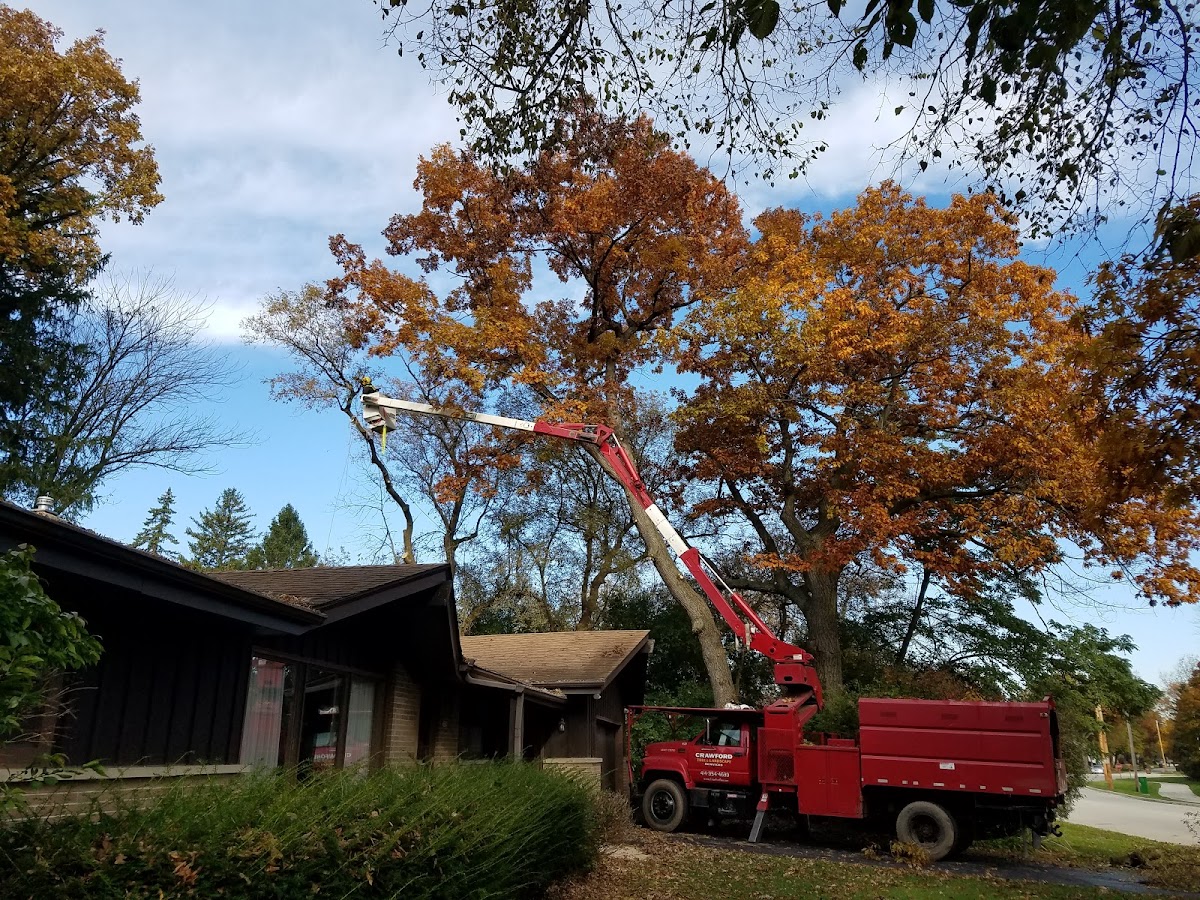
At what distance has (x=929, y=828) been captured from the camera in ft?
49.6

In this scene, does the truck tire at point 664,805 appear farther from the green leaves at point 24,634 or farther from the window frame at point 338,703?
the green leaves at point 24,634

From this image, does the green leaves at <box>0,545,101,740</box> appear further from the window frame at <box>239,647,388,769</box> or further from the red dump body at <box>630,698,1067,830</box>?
the red dump body at <box>630,698,1067,830</box>

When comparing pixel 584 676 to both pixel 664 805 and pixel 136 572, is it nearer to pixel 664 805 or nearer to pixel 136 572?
pixel 664 805

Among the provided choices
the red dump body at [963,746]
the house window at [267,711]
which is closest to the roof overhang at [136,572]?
the house window at [267,711]

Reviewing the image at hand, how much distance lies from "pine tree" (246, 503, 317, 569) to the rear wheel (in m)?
52.1

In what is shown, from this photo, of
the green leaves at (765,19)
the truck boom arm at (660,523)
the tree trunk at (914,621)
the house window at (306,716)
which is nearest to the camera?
the green leaves at (765,19)

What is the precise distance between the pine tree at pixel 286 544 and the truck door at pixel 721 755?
4802 centimetres

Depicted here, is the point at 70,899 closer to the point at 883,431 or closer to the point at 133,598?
the point at 133,598

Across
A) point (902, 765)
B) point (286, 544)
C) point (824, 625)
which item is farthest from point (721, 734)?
point (286, 544)

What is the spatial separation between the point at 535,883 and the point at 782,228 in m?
21.6

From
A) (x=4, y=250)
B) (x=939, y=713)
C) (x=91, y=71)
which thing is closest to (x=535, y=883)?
(x=939, y=713)

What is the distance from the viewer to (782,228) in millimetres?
25938

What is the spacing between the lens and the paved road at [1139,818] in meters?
22.7

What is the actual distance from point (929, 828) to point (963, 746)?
65.5 inches
